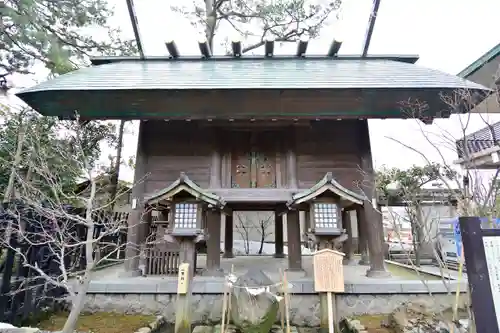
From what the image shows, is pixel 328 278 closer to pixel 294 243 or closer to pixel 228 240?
pixel 294 243

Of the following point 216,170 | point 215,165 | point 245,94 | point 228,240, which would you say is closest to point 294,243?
point 216,170

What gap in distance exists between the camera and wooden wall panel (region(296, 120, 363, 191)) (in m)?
7.49

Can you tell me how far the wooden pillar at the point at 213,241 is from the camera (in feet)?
22.3

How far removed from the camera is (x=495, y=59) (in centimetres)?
868

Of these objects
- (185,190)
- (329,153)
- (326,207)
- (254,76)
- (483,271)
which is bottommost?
(483,271)

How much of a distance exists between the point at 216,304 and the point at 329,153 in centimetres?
451

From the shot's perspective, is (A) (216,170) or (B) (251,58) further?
(B) (251,58)

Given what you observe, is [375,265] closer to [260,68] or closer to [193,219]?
[193,219]

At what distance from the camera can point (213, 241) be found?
22.8 ft

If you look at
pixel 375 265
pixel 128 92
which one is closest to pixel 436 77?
pixel 375 265

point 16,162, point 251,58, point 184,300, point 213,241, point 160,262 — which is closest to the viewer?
point 184,300

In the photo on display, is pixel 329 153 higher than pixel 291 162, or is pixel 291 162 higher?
pixel 329 153

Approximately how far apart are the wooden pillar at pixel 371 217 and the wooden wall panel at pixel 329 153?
0.17 metres

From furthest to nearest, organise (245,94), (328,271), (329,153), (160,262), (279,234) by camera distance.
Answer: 1. (279,234)
2. (329,153)
3. (160,262)
4. (245,94)
5. (328,271)
